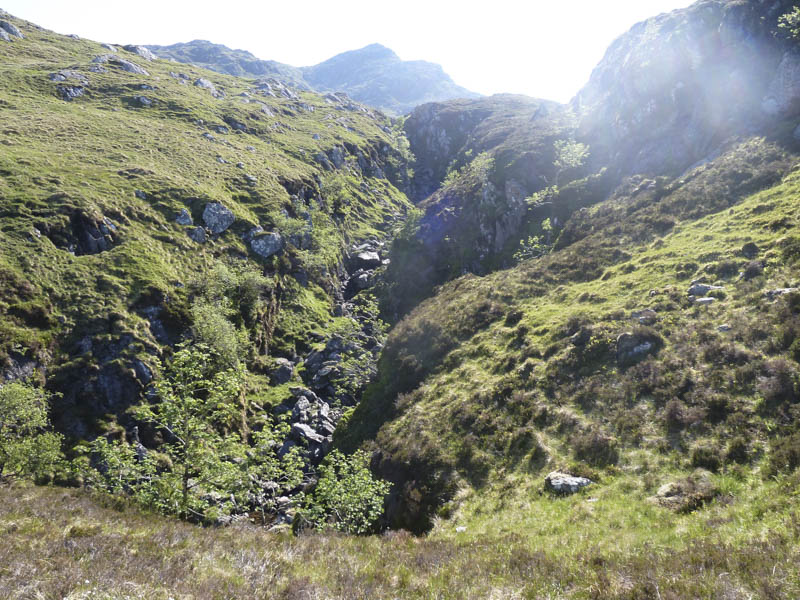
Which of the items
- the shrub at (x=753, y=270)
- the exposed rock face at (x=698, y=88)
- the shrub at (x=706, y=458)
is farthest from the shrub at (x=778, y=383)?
the exposed rock face at (x=698, y=88)

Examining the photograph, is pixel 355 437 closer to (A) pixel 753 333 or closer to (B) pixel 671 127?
(A) pixel 753 333

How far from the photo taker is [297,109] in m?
158

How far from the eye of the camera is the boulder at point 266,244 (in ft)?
204

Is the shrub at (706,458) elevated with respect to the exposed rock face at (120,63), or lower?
lower

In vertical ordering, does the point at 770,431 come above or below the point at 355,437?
above

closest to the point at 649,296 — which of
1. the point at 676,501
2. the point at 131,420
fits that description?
the point at 676,501

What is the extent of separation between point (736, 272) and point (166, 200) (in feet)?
228

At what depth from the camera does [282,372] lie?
161 feet

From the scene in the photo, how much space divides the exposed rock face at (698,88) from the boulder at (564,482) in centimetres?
5428

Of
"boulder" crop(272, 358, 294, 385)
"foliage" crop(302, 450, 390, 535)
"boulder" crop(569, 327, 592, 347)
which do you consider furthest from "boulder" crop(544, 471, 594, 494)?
"boulder" crop(272, 358, 294, 385)

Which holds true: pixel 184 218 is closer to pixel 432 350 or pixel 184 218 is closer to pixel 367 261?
pixel 367 261

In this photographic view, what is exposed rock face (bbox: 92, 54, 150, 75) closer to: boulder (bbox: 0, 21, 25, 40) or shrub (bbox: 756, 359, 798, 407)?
boulder (bbox: 0, 21, 25, 40)

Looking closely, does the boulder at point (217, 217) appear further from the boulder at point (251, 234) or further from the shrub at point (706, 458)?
the shrub at point (706, 458)

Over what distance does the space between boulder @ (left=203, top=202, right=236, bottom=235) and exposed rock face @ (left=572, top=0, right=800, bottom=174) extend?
221 ft
